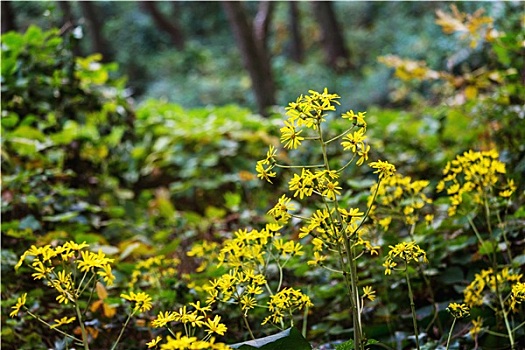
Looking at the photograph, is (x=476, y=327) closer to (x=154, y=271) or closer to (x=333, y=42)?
(x=154, y=271)

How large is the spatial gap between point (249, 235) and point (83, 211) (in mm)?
1584

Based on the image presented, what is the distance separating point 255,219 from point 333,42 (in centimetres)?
975

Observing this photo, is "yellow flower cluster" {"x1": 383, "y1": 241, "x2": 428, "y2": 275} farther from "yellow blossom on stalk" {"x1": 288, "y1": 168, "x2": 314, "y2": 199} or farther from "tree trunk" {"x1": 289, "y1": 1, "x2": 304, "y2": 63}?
"tree trunk" {"x1": 289, "y1": 1, "x2": 304, "y2": 63}

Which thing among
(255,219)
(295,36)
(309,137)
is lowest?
(295,36)

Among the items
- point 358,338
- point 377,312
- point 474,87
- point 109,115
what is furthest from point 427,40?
point 358,338

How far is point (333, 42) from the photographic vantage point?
479 inches

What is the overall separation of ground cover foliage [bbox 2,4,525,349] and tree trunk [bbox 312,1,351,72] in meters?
7.65

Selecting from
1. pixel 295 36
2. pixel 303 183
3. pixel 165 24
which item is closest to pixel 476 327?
pixel 303 183

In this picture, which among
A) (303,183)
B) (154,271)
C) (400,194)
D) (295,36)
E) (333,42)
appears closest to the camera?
(303,183)

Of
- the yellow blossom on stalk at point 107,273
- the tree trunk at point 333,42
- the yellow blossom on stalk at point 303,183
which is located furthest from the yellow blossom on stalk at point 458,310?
the tree trunk at point 333,42

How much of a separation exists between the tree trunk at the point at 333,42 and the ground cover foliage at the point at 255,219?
7.65 m

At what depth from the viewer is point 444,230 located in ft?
7.07

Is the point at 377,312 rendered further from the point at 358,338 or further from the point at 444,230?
the point at 358,338

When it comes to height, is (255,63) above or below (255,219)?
above
